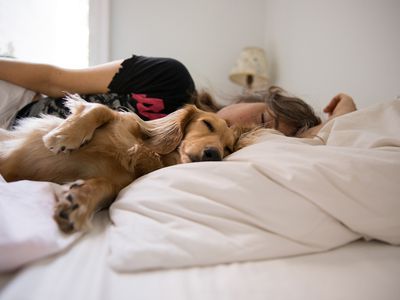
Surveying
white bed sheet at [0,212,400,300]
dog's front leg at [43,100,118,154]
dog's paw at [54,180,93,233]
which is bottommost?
white bed sheet at [0,212,400,300]

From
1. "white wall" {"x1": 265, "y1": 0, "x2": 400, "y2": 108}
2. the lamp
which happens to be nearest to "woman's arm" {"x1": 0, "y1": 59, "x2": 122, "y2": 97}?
"white wall" {"x1": 265, "y1": 0, "x2": 400, "y2": 108}

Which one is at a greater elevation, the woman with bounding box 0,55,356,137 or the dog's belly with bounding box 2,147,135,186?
the woman with bounding box 0,55,356,137

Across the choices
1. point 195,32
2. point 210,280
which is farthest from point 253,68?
point 210,280

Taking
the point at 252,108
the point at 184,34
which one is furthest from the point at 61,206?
the point at 184,34

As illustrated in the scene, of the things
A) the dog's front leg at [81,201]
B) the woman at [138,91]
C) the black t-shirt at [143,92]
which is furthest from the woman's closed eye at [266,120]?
the dog's front leg at [81,201]

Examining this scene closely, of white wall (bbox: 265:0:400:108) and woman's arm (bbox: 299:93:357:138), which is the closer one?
woman's arm (bbox: 299:93:357:138)

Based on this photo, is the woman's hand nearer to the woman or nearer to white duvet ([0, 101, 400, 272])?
the woman

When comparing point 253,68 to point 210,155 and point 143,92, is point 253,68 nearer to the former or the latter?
point 143,92

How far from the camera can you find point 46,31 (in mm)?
3314

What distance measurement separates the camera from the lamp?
3117 mm

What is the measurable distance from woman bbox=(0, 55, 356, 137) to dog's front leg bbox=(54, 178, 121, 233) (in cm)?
75

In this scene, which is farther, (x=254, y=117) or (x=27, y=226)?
(x=254, y=117)

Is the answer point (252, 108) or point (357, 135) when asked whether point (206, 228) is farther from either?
point (252, 108)

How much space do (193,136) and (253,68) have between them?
2080mm
